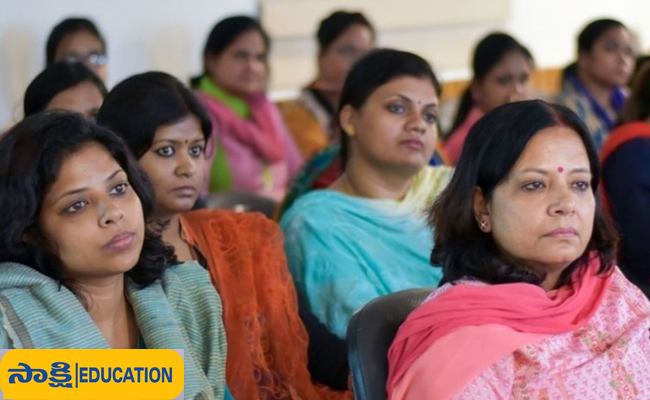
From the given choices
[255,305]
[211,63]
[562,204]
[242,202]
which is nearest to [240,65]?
[211,63]

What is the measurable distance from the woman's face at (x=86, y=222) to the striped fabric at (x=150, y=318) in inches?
2.5

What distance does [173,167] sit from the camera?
8.11 ft

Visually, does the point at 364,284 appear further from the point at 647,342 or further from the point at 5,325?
the point at 5,325

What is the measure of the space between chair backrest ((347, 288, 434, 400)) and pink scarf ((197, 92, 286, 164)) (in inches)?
95.7

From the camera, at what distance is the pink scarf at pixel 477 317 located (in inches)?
75.5

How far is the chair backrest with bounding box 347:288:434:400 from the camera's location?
197 cm

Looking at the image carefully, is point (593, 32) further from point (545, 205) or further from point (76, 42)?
point (545, 205)

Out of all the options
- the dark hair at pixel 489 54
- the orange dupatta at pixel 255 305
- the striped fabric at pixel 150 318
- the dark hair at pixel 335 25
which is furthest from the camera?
the dark hair at pixel 335 25

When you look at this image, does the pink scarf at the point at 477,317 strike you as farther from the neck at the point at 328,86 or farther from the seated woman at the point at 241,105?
the neck at the point at 328,86

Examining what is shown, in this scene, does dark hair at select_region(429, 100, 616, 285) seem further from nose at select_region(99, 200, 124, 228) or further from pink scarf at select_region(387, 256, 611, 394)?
nose at select_region(99, 200, 124, 228)

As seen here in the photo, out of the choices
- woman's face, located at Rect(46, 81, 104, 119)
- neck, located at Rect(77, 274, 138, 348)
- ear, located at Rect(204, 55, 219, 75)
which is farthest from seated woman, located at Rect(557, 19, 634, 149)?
neck, located at Rect(77, 274, 138, 348)

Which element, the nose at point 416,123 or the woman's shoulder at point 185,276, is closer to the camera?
the woman's shoulder at point 185,276

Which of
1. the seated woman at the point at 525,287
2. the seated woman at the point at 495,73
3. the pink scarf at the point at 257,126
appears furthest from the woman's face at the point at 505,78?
the seated woman at the point at 525,287

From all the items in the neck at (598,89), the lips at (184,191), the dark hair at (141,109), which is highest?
the dark hair at (141,109)
